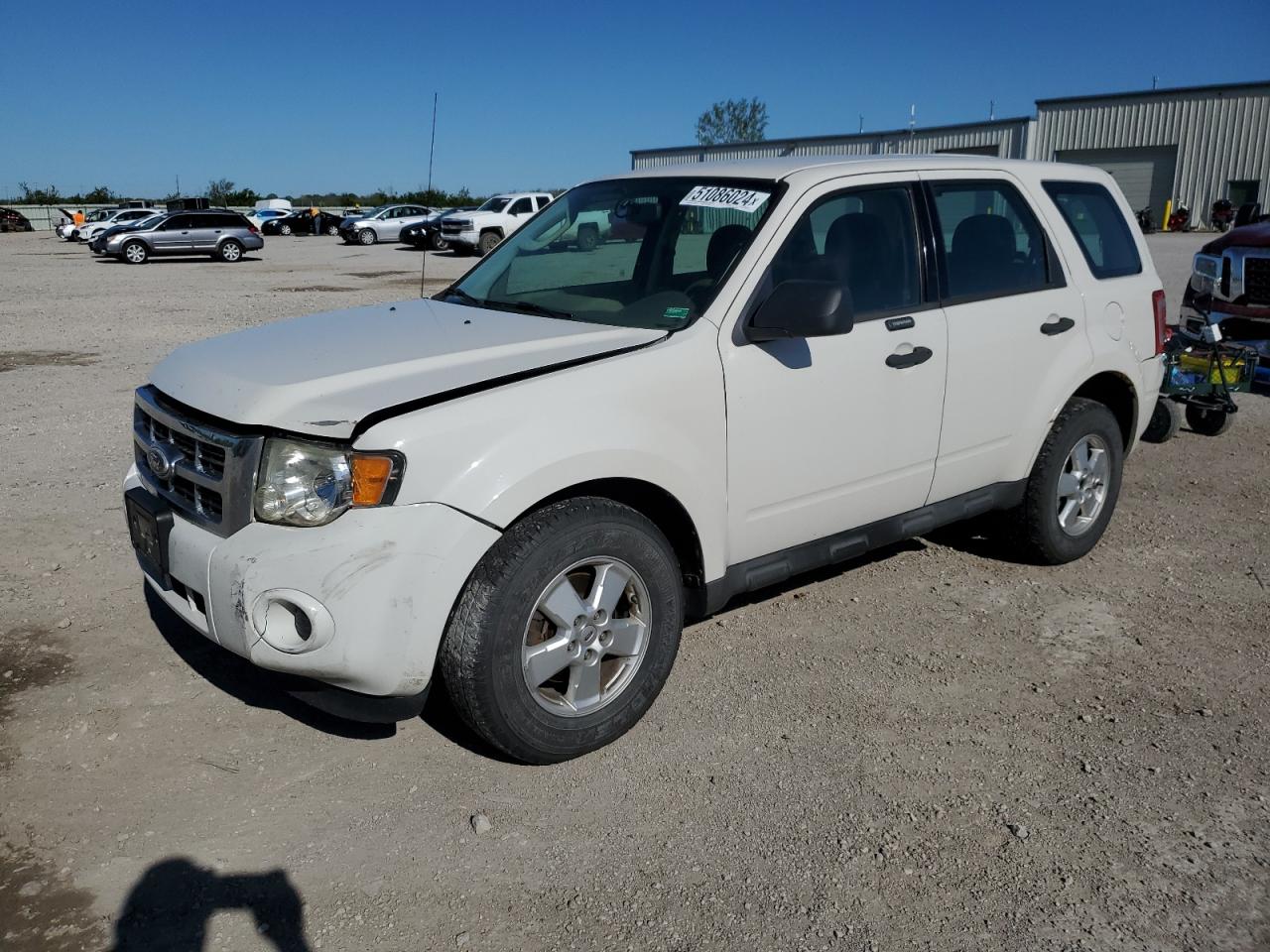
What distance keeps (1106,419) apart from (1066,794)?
2.40m

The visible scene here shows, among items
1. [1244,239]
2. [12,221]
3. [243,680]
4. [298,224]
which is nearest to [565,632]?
[243,680]

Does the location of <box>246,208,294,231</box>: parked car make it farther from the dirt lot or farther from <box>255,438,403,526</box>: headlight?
<box>255,438,403,526</box>: headlight

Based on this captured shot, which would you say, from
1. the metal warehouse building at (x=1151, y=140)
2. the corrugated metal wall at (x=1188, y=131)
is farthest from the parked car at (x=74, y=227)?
the corrugated metal wall at (x=1188, y=131)

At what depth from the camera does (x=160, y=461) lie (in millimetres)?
3445

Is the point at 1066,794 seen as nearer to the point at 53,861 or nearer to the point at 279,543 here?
the point at 279,543

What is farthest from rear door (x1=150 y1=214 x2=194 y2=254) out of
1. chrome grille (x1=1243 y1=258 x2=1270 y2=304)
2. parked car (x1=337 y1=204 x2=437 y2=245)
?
chrome grille (x1=1243 y1=258 x2=1270 y2=304)

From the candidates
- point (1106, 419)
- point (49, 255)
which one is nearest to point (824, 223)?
point (1106, 419)

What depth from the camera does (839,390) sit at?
155 inches

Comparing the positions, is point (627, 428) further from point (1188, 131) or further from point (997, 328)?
point (1188, 131)

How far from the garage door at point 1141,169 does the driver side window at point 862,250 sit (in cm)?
4346

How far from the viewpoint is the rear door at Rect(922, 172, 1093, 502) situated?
4.41 meters

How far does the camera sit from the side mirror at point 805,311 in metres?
3.50

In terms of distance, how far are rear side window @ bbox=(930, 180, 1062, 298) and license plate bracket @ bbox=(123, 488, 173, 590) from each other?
3.05 metres

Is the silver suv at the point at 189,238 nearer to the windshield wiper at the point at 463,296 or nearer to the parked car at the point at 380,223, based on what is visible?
the parked car at the point at 380,223
